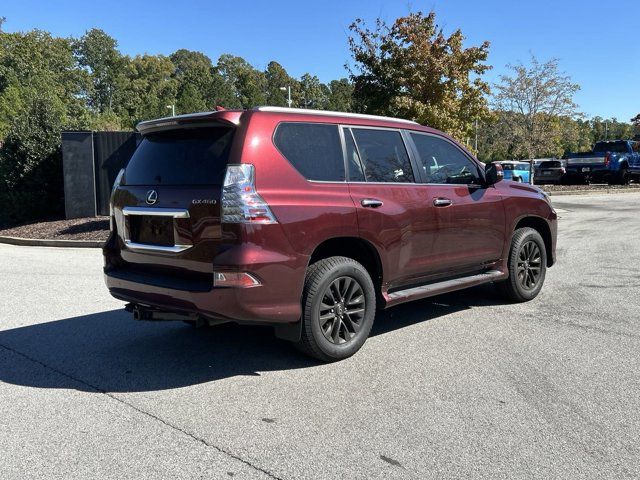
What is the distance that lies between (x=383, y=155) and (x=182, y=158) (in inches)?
71.2

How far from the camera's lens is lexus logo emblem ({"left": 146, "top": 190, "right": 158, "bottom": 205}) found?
4355 mm

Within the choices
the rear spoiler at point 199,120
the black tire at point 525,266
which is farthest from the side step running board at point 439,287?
the rear spoiler at point 199,120

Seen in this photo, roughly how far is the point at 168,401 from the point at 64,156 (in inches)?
489

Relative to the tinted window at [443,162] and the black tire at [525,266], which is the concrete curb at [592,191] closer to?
the black tire at [525,266]

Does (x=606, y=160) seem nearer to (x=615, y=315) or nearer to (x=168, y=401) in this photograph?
(x=615, y=315)

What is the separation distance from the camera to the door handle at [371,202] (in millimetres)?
4594

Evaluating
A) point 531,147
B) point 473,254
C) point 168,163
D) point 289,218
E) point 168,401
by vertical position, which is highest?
point 531,147

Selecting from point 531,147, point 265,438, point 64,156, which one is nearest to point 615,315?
point 265,438

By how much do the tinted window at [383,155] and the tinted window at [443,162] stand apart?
25 centimetres

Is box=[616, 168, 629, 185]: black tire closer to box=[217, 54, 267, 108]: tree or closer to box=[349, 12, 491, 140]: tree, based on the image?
box=[349, 12, 491, 140]: tree

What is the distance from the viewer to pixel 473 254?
5.72 metres

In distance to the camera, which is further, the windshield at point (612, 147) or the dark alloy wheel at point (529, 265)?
the windshield at point (612, 147)

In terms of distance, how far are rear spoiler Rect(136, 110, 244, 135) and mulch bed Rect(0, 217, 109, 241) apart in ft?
27.7

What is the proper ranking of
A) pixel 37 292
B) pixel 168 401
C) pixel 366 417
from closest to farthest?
pixel 366 417
pixel 168 401
pixel 37 292
